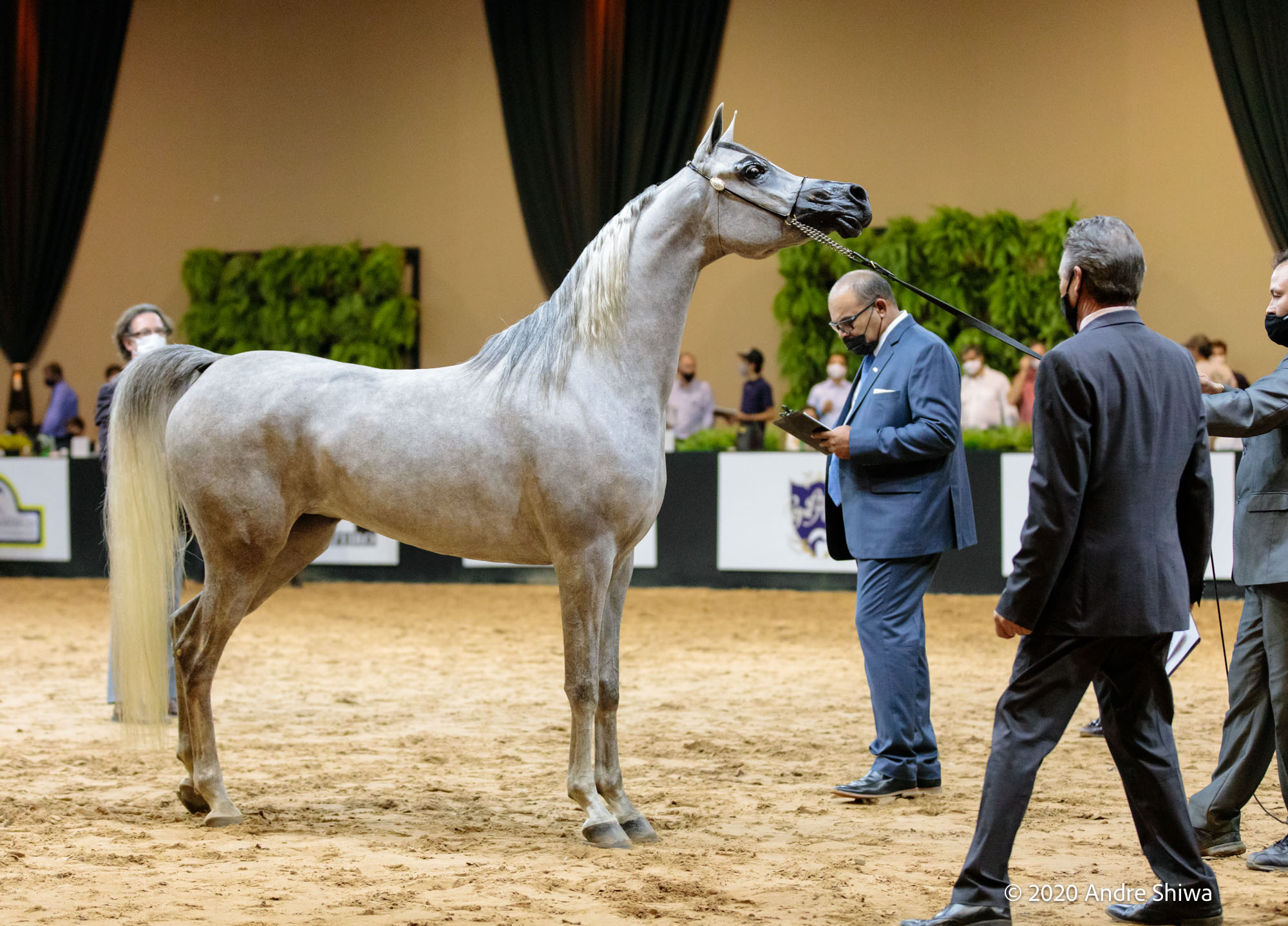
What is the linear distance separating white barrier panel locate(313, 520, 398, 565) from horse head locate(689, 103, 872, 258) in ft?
25.9

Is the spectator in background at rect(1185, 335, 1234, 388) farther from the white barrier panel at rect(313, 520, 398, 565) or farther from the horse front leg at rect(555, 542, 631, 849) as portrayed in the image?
the horse front leg at rect(555, 542, 631, 849)

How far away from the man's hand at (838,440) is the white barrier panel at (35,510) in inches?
356

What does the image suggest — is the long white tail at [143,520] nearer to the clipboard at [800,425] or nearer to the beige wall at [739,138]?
the clipboard at [800,425]

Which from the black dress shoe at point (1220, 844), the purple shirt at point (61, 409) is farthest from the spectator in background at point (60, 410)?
the black dress shoe at point (1220, 844)

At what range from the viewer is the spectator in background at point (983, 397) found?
11768mm

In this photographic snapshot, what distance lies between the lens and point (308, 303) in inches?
602

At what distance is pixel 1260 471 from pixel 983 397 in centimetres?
865

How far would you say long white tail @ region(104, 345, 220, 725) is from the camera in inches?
167

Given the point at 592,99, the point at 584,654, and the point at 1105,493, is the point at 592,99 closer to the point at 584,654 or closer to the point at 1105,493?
the point at 584,654

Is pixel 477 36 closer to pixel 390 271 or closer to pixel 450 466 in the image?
pixel 390 271

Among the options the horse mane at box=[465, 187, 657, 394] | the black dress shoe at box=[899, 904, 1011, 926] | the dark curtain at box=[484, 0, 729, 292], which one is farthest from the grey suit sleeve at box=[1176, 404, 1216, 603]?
the dark curtain at box=[484, 0, 729, 292]

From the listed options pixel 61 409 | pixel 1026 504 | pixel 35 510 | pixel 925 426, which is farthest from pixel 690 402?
pixel 925 426

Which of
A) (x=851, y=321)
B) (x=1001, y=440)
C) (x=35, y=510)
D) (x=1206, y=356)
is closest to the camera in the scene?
(x=851, y=321)

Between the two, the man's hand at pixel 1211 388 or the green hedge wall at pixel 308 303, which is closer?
the man's hand at pixel 1211 388
